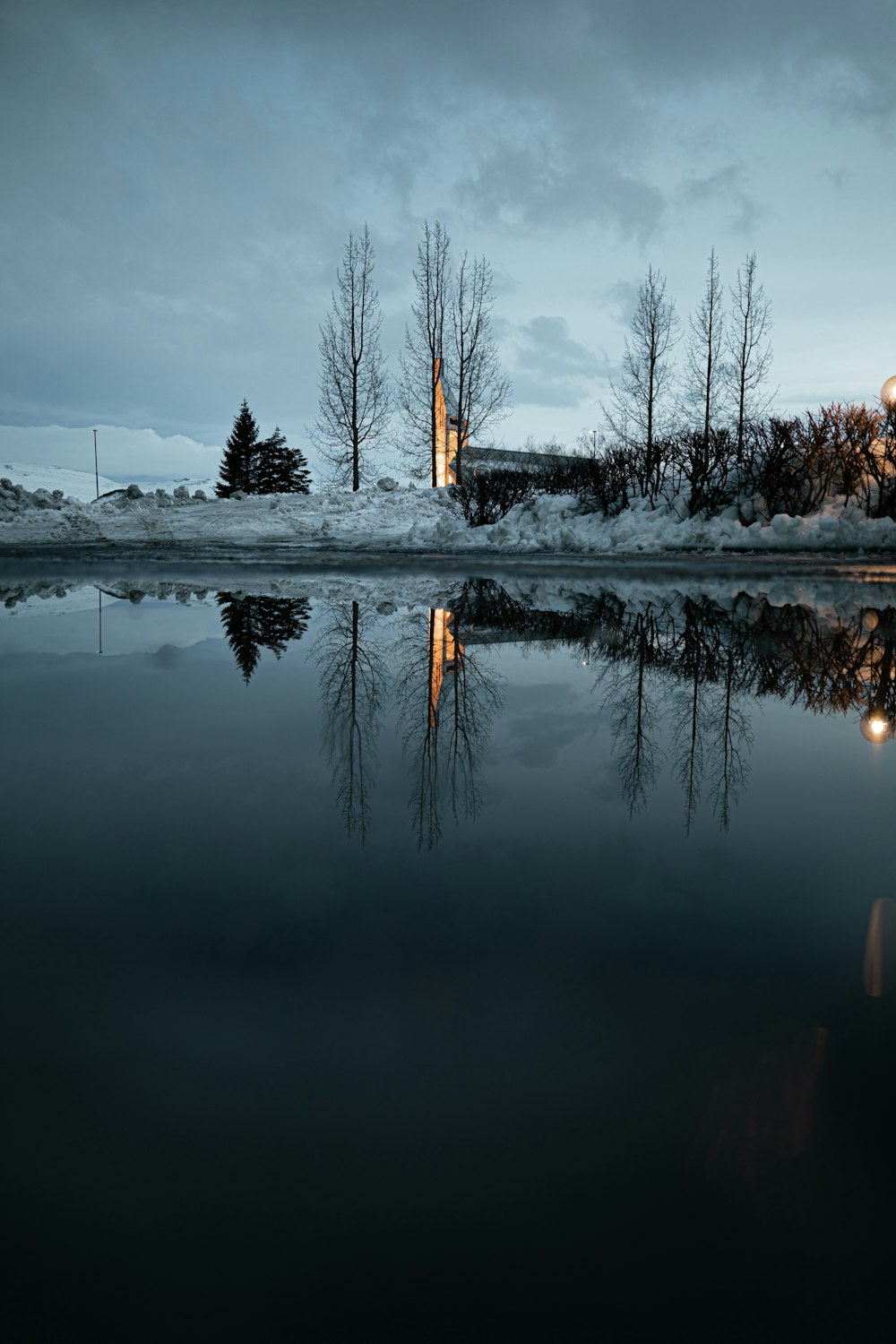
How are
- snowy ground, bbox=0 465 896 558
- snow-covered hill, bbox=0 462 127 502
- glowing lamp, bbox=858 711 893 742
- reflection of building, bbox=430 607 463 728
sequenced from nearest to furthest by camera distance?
1. glowing lamp, bbox=858 711 893 742
2. reflection of building, bbox=430 607 463 728
3. snowy ground, bbox=0 465 896 558
4. snow-covered hill, bbox=0 462 127 502

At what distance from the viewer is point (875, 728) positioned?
3396mm

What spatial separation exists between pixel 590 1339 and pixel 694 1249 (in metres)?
0.17

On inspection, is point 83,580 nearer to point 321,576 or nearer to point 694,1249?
point 321,576

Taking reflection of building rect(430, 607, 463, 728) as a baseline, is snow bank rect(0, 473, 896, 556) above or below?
above

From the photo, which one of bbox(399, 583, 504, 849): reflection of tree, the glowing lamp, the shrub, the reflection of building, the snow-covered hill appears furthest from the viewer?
the snow-covered hill

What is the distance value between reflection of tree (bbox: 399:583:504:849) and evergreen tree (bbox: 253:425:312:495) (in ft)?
149

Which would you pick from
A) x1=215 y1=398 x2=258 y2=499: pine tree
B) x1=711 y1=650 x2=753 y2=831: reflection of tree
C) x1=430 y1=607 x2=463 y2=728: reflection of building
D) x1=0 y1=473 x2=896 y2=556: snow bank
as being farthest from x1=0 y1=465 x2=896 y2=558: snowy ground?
x1=215 y1=398 x2=258 y2=499: pine tree

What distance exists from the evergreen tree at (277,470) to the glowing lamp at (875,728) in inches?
1861

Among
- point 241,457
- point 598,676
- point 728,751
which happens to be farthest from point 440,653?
point 241,457

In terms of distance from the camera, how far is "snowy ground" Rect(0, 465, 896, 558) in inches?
619

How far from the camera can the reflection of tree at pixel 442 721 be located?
2459 millimetres

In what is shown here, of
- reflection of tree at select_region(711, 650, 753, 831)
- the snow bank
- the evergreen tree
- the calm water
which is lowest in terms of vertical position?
the calm water

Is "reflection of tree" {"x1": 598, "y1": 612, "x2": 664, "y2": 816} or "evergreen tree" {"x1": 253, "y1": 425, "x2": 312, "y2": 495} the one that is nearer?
"reflection of tree" {"x1": 598, "y1": 612, "x2": 664, "y2": 816}

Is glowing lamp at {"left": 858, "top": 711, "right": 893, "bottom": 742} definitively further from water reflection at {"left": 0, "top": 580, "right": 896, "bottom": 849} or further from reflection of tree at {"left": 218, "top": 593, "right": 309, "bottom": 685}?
reflection of tree at {"left": 218, "top": 593, "right": 309, "bottom": 685}
